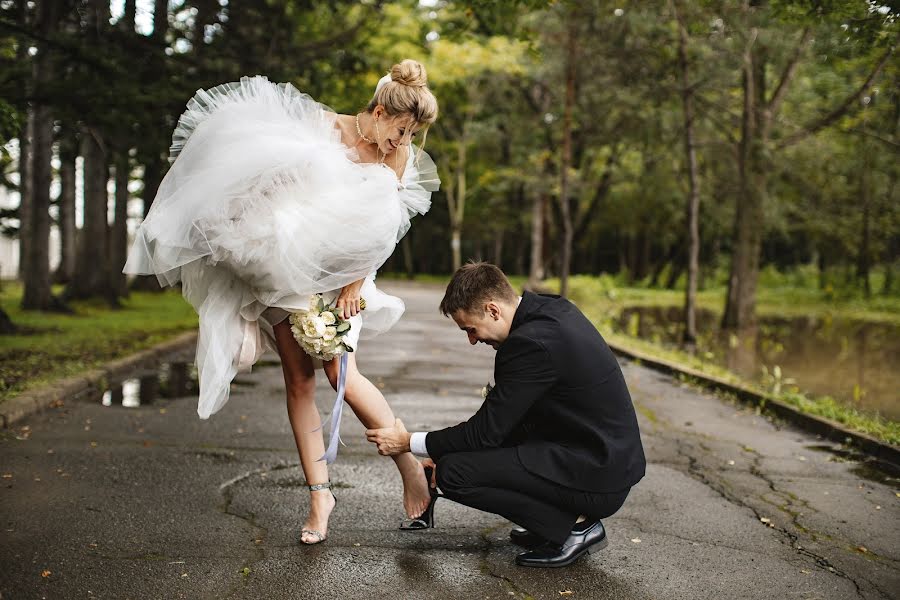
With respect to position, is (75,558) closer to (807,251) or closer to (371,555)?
(371,555)

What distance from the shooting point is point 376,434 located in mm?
3752

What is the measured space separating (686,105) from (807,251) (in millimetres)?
42357

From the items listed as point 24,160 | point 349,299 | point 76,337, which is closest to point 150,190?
point 24,160

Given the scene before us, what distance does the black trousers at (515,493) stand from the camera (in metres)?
3.57

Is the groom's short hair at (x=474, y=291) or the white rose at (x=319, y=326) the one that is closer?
the groom's short hair at (x=474, y=291)

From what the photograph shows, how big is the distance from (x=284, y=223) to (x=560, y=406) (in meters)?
1.46

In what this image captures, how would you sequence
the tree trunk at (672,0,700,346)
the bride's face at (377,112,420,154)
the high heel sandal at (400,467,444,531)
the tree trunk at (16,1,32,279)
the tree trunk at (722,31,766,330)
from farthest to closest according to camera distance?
the tree trunk at (722,31,766,330) → the tree trunk at (672,0,700,346) → the tree trunk at (16,1,32,279) → the high heel sandal at (400,467,444,531) → the bride's face at (377,112,420,154)

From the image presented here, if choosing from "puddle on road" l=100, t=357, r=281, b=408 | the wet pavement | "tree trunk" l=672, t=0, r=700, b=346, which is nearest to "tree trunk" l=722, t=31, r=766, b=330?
"tree trunk" l=672, t=0, r=700, b=346

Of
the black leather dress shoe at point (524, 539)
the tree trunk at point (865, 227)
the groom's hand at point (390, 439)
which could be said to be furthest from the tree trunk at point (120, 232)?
the tree trunk at point (865, 227)

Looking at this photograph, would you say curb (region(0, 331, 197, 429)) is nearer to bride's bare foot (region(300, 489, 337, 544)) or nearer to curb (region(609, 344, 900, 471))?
bride's bare foot (region(300, 489, 337, 544))

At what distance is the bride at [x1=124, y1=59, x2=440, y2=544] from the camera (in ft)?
12.0

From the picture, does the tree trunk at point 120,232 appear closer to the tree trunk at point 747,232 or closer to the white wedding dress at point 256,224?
the tree trunk at point 747,232

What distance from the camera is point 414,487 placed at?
3.99 metres

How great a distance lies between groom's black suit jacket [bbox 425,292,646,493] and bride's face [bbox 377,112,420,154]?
0.96 m
